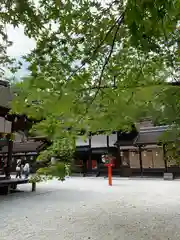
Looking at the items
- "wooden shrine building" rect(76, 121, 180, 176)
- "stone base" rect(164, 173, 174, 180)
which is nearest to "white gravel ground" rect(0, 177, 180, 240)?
"stone base" rect(164, 173, 174, 180)

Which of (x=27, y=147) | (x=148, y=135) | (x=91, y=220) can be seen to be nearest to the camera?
(x=91, y=220)

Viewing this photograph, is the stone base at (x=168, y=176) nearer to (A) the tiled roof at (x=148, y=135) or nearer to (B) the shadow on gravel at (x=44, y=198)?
(A) the tiled roof at (x=148, y=135)

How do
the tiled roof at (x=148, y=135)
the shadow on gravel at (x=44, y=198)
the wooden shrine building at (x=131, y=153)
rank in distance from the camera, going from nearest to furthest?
the shadow on gravel at (x=44, y=198)
the tiled roof at (x=148, y=135)
the wooden shrine building at (x=131, y=153)

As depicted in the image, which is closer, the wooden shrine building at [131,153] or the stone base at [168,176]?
the stone base at [168,176]

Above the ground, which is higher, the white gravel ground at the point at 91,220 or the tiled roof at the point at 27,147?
the tiled roof at the point at 27,147

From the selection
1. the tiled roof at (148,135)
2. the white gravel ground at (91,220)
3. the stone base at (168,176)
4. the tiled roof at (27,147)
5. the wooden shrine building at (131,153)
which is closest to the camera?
the white gravel ground at (91,220)

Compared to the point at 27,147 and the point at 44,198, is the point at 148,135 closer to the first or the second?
the point at 27,147

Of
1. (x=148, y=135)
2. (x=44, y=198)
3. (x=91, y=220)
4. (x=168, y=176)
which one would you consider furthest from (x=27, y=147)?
(x=91, y=220)

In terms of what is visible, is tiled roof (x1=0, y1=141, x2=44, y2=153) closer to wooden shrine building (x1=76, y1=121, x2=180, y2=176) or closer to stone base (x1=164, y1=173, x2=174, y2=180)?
wooden shrine building (x1=76, y1=121, x2=180, y2=176)

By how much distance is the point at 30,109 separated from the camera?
4.62 ft

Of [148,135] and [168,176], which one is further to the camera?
[148,135]

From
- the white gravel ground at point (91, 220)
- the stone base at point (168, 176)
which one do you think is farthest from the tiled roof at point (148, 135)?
the white gravel ground at point (91, 220)

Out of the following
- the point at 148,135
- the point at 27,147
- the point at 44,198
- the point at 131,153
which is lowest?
the point at 44,198

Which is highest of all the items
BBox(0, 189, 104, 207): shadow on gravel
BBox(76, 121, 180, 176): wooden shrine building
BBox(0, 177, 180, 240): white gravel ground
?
BBox(76, 121, 180, 176): wooden shrine building
